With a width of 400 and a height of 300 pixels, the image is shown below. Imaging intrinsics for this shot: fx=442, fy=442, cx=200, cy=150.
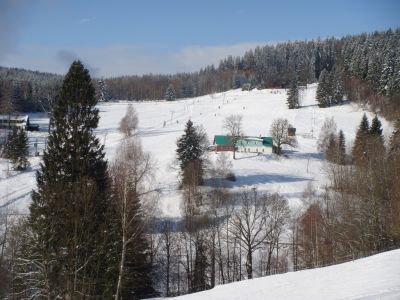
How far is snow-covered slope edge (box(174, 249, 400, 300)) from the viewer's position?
17.1 metres

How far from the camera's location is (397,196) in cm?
3888

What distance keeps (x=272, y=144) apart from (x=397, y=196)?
145 ft

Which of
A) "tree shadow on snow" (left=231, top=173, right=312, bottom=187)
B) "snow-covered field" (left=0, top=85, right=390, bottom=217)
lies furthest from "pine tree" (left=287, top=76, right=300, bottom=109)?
"tree shadow on snow" (left=231, top=173, right=312, bottom=187)

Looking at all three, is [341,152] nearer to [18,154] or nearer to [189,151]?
[189,151]

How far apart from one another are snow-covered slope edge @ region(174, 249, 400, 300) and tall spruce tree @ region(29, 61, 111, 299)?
5564 mm

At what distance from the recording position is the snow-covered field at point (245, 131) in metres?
63.4

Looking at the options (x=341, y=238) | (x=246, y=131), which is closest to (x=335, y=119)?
(x=246, y=131)

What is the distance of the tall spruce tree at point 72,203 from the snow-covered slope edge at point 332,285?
5564 mm

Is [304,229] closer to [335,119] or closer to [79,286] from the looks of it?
[79,286]

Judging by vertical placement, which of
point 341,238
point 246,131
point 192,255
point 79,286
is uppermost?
point 246,131

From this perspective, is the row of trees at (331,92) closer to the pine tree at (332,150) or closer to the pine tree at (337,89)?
the pine tree at (337,89)

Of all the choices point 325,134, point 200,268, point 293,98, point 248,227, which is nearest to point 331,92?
point 293,98

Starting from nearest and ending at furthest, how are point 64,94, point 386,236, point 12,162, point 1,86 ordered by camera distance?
1. point 64,94
2. point 386,236
3. point 12,162
4. point 1,86

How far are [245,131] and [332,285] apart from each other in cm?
8073
